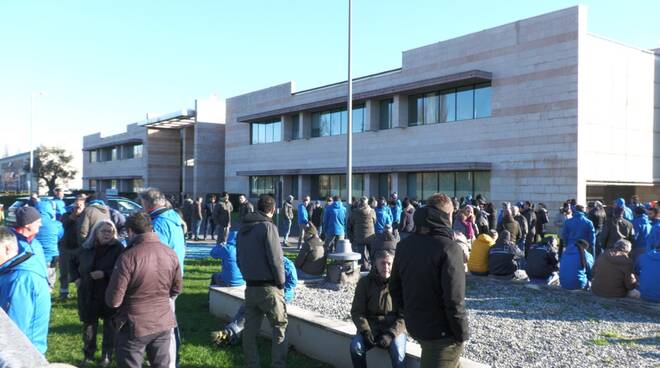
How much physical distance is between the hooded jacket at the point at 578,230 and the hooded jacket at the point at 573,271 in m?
1.30

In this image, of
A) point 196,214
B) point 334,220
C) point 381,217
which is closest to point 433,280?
point 334,220

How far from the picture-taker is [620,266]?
8.99 metres

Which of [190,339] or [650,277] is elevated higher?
[650,277]

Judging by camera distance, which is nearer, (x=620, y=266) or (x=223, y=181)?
(x=620, y=266)

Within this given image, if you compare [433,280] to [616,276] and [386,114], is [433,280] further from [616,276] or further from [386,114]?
[386,114]

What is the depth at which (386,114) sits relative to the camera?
30.6m

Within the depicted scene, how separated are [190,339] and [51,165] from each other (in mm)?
62840

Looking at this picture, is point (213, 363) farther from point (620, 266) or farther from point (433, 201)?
point (620, 266)

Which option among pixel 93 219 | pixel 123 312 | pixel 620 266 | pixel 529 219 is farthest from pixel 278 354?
pixel 529 219

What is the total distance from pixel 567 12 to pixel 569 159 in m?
5.87

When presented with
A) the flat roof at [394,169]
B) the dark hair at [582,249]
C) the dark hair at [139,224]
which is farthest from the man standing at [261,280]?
the flat roof at [394,169]

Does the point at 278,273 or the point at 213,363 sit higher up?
the point at 278,273

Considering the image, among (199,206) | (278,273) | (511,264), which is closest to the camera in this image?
(278,273)

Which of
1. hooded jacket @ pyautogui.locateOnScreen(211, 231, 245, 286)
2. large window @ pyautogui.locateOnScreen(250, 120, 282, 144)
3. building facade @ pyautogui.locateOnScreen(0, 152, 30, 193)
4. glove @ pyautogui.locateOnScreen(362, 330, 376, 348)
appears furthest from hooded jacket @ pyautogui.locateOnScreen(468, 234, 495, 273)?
building facade @ pyautogui.locateOnScreen(0, 152, 30, 193)
